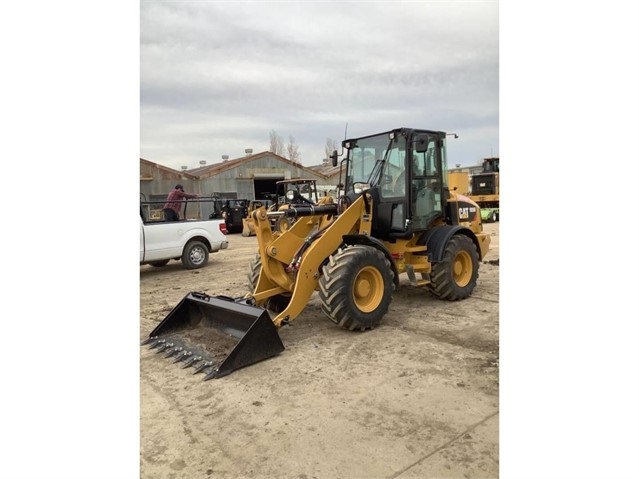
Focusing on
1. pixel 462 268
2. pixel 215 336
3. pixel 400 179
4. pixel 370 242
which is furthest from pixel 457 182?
pixel 215 336

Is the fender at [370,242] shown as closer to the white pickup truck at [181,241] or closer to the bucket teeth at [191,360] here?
the bucket teeth at [191,360]

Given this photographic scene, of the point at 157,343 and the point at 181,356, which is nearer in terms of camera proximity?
the point at 181,356

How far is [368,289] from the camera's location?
5336mm

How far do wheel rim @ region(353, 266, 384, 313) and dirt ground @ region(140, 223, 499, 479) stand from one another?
1.01ft

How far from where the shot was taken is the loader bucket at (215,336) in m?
4.23

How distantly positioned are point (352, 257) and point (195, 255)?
6.26 meters

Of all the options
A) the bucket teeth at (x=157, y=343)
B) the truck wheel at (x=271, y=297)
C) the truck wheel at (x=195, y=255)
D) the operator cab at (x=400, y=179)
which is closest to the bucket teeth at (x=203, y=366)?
the bucket teeth at (x=157, y=343)

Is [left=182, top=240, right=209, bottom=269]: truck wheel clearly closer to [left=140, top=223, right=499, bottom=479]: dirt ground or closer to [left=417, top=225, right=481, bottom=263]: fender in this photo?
[left=140, top=223, right=499, bottom=479]: dirt ground

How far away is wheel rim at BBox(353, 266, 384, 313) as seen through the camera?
205 inches

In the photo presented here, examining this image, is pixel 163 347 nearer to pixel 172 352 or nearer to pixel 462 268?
pixel 172 352

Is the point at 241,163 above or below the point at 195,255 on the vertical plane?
above

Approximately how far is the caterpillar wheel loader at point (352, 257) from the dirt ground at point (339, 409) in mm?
280

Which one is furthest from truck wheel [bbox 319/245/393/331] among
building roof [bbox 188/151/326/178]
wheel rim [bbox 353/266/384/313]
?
building roof [bbox 188/151/326/178]

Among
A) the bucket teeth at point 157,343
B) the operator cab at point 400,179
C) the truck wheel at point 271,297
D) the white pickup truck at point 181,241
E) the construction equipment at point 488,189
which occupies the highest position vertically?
the construction equipment at point 488,189
